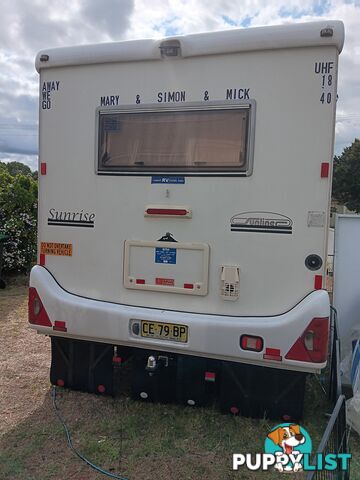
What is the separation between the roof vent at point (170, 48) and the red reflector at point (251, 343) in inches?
84.7

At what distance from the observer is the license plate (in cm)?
327

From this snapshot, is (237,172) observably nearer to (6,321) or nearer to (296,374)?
(296,374)

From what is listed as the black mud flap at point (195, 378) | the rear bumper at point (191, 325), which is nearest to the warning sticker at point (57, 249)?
the rear bumper at point (191, 325)

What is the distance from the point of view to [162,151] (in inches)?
132

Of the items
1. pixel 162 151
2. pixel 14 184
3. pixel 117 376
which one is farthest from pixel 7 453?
pixel 14 184

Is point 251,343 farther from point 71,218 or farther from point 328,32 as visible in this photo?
point 328,32

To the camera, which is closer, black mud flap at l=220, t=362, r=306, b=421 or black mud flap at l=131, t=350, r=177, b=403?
black mud flap at l=220, t=362, r=306, b=421

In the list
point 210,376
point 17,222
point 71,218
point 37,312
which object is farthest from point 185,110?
point 17,222

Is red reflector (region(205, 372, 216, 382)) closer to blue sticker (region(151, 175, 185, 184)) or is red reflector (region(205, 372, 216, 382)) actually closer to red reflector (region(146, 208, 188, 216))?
red reflector (region(146, 208, 188, 216))

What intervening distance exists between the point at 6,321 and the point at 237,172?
174 inches

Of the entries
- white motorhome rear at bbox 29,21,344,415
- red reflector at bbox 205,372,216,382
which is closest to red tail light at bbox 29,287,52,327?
white motorhome rear at bbox 29,21,344,415

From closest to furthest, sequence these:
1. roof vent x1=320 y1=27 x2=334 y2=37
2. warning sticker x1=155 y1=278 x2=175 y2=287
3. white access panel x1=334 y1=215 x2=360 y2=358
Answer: roof vent x1=320 y1=27 x2=334 y2=37, warning sticker x1=155 y1=278 x2=175 y2=287, white access panel x1=334 y1=215 x2=360 y2=358

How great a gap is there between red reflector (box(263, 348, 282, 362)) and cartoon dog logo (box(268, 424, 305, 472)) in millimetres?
639

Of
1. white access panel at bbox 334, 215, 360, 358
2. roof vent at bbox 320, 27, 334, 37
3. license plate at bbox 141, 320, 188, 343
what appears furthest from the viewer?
white access panel at bbox 334, 215, 360, 358
